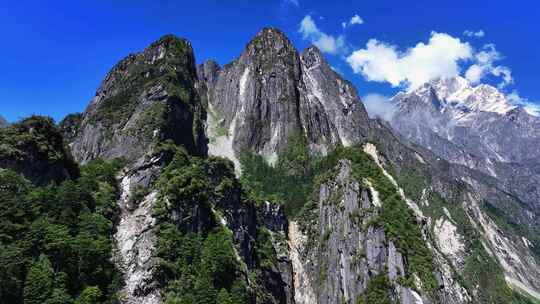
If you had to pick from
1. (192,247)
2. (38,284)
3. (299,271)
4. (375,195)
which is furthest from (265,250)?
(38,284)

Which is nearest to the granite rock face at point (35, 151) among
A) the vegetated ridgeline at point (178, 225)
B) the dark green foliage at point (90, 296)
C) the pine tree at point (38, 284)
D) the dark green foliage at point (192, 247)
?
the vegetated ridgeline at point (178, 225)

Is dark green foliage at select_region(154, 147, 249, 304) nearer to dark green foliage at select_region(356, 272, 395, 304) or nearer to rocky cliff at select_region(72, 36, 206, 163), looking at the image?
rocky cliff at select_region(72, 36, 206, 163)

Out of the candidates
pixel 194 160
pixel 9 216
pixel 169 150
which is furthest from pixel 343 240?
pixel 9 216

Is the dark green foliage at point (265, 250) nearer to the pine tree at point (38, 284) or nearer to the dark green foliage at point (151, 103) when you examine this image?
the dark green foliage at point (151, 103)

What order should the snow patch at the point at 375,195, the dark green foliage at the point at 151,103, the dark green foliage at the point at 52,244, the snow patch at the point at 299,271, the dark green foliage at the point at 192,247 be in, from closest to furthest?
the dark green foliage at the point at 52,244
the dark green foliage at the point at 192,247
the dark green foliage at the point at 151,103
the snow patch at the point at 375,195
the snow patch at the point at 299,271

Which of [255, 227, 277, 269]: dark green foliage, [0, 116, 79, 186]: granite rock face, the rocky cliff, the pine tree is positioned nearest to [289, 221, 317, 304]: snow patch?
[255, 227, 277, 269]: dark green foliage

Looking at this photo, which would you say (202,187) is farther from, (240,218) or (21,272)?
(21,272)
